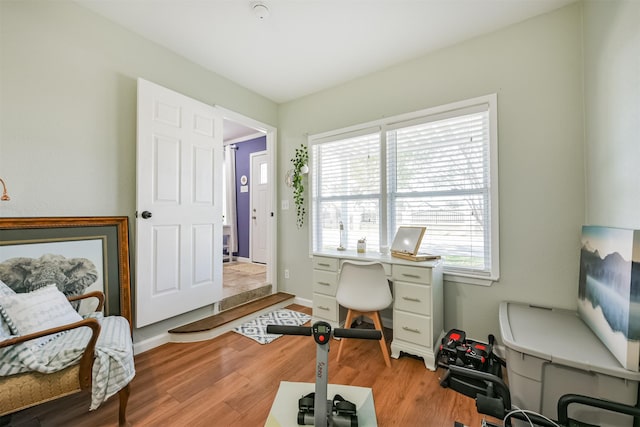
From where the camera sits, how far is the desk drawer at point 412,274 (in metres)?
2.03

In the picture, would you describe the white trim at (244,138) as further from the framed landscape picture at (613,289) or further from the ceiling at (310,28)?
the framed landscape picture at (613,289)

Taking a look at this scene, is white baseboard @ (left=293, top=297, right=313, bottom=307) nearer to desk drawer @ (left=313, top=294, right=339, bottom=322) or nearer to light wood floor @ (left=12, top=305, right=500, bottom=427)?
desk drawer @ (left=313, top=294, right=339, bottom=322)

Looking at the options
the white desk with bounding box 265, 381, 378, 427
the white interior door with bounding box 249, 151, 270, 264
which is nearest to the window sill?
the white desk with bounding box 265, 381, 378, 427

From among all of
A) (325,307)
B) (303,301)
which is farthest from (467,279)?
(303,301)

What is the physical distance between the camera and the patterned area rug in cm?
251

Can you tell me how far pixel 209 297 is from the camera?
106 inches

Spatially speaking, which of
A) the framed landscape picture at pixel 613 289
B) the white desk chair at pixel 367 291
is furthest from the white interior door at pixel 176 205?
the framed landscape picture at pixel 613 289

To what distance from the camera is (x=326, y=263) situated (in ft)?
8.52

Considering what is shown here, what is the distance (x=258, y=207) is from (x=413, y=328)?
12.7ft

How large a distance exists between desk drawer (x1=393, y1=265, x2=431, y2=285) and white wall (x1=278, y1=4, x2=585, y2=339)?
0.50 meters

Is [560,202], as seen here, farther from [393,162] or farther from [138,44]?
[138,44]

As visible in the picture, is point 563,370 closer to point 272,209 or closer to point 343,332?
point 343,332

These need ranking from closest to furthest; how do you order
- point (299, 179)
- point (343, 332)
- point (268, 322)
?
point (343, 332) → point (268, 322) → point (299, 179)

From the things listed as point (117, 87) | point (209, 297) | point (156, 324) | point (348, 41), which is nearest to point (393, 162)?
A: point (348, 41)
